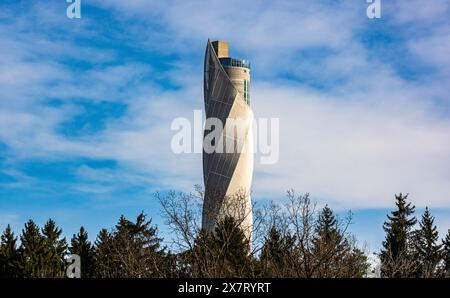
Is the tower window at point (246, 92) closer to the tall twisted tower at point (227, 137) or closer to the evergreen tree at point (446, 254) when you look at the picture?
the tall twisted tower at point (227, 137)

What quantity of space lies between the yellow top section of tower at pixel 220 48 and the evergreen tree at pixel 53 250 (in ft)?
89.2

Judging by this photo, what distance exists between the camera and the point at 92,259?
60.9 m

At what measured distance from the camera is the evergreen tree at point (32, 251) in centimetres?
5103

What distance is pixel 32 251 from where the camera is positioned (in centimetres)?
5397

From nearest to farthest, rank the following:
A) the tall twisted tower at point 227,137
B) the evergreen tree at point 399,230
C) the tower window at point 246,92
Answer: the evergreen tree at point 399,230, the tall twisted tower at point 227,137, the tower window at point 246,92

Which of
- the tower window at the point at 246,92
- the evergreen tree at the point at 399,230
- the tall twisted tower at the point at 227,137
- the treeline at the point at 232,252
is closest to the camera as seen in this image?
the treeline at the point at 232,252

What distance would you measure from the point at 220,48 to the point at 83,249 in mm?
29098

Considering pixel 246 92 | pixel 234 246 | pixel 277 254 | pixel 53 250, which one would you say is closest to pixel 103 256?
pixel 53 250

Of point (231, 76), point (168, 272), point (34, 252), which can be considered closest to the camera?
point (168, 272)

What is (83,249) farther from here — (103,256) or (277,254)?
(277,254)

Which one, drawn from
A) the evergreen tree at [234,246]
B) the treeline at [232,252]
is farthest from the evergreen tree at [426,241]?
the evergreen tree at [234,246]
